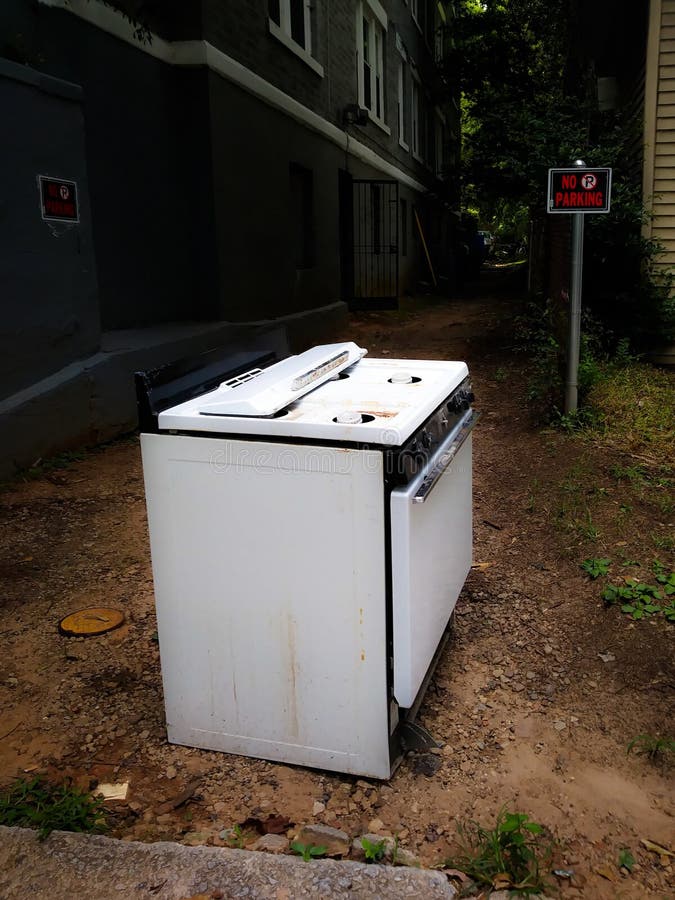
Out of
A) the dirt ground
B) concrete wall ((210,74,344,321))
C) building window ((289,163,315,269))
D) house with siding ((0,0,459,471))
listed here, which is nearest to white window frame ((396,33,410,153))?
house with siding ((0,0,459,471))

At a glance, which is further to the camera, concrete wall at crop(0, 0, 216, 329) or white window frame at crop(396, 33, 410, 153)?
white window frame at crop(396, 33, 410, 153)

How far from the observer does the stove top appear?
2.32 metres

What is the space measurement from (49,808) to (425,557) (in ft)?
4.64

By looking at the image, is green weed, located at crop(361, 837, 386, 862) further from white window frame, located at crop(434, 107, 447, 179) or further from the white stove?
white window frame, located at crop(434, 107, 447, 179)

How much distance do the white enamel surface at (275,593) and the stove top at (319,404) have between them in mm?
57

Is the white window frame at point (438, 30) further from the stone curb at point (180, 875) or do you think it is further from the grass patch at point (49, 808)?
the stone curb at point (180, 875)

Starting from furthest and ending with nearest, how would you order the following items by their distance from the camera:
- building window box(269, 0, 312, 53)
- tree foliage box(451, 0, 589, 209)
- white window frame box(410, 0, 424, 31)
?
1. white window frame box(410, 0, 424, 31)
2. building window box(269, 0, 312, 53)
3. tree foliage box(451, 0, 589, 209)

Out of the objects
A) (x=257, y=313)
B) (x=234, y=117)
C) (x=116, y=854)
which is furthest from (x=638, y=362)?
(x=116, y=854)

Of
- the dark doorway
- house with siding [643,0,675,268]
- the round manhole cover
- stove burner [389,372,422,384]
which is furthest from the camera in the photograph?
the dark doorway

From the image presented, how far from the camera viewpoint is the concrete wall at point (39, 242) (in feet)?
17.3

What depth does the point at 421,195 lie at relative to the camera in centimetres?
2161

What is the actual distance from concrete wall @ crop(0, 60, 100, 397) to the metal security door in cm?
849

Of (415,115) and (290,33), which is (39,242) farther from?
(415,115)

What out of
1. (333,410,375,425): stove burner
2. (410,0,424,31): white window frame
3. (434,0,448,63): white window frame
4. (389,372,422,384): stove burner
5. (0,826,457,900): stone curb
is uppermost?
(434,0,448,63): white window frame
